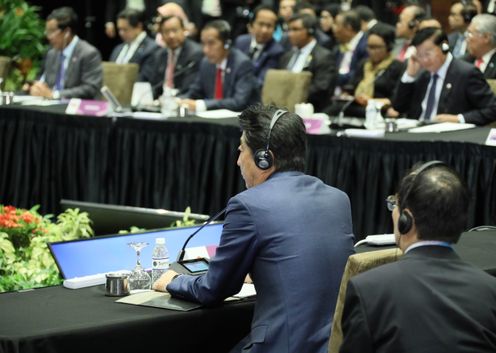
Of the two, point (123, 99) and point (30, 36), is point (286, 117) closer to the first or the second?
point (123, 99)

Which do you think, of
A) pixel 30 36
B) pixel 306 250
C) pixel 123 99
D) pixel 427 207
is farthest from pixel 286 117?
pixel 30 36

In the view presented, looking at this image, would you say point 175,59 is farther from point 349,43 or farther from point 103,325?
point 103,325

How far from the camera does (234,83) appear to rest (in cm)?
800

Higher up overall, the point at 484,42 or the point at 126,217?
the point at 484,42

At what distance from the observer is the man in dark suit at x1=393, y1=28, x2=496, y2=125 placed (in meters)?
6.72

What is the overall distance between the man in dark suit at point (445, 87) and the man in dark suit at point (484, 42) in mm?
417

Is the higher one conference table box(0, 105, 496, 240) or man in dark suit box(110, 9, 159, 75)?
man in dark suit box(110, 9, 159, 75)

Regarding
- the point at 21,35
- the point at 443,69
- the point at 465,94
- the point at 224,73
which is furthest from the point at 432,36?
the point at 21,35

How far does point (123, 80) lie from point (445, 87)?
2.83m

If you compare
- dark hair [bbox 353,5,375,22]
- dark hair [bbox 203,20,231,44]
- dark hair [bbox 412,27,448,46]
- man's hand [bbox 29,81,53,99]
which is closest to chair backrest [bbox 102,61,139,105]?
man's hand [bbox 29,81,53,99]

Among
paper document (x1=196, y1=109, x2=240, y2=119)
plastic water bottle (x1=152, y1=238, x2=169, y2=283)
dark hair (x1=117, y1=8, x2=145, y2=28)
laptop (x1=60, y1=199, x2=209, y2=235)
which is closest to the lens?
plastic water bottle (x1=152, y1=238, x2=169, y2=283)

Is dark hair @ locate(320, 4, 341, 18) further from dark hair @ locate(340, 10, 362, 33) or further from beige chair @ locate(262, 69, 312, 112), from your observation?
beige chair @ locate(262, 69, 312, 112)

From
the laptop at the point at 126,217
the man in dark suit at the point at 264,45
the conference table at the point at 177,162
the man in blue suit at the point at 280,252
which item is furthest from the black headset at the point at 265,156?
the man in dark suit at the point at 264,45

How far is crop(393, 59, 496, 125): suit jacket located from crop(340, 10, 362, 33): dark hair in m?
2.52
